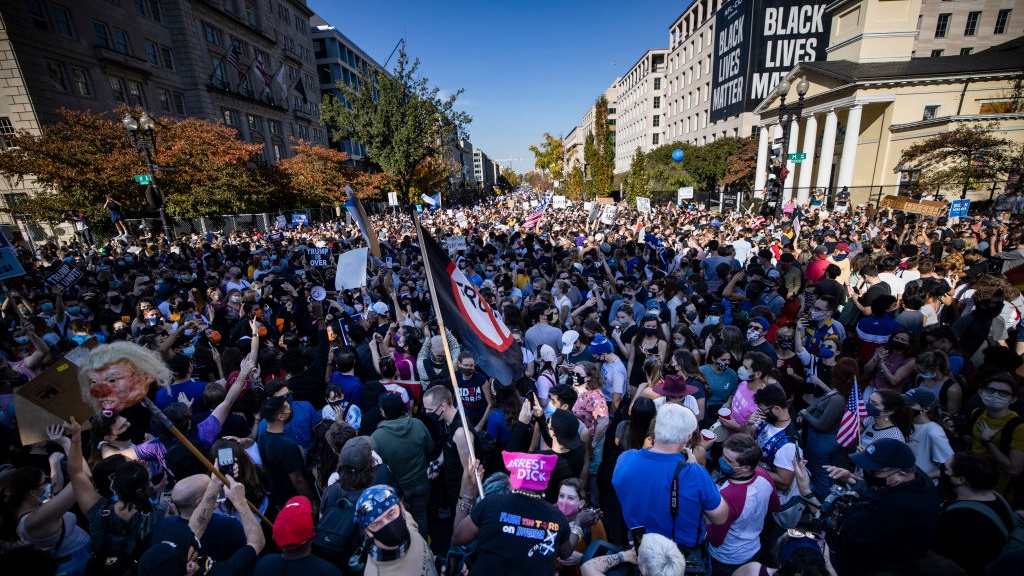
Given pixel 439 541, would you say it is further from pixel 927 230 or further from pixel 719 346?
A: pixel 927 230

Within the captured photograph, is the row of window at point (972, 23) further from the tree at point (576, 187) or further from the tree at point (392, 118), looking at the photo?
the tree at point (392, 118)

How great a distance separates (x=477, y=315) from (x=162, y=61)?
4198 cm

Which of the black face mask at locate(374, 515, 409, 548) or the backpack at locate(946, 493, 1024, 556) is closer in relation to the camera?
the black face mask at locate(374, 515, 409, 548)

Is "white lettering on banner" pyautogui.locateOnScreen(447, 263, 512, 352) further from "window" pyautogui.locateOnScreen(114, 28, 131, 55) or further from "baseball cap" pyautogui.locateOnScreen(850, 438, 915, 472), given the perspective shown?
"window" pyautogui.locateOnScreen(114, 28, 131, 55)

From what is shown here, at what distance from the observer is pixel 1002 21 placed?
40.8m

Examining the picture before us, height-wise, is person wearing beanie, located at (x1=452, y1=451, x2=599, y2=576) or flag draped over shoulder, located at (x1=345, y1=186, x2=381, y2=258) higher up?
flag draped over shoulder, located at (x1=345, y1=186, x2=381, y2=258)

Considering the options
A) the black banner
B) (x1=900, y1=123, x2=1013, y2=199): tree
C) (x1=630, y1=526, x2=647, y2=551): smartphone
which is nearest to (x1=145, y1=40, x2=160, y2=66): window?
(x1=630, y1=526, x2=647, y2=551): smartphone

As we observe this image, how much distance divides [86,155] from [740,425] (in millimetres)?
28734

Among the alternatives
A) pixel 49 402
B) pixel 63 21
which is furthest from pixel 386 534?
pixel 63 21

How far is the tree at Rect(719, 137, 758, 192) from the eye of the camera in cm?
4112

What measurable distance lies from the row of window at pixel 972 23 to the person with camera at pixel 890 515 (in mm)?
62018

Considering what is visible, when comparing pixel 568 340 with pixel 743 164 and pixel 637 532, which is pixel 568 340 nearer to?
pixel 637 532

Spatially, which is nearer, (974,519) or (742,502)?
(974,519)

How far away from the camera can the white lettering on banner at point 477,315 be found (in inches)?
144
